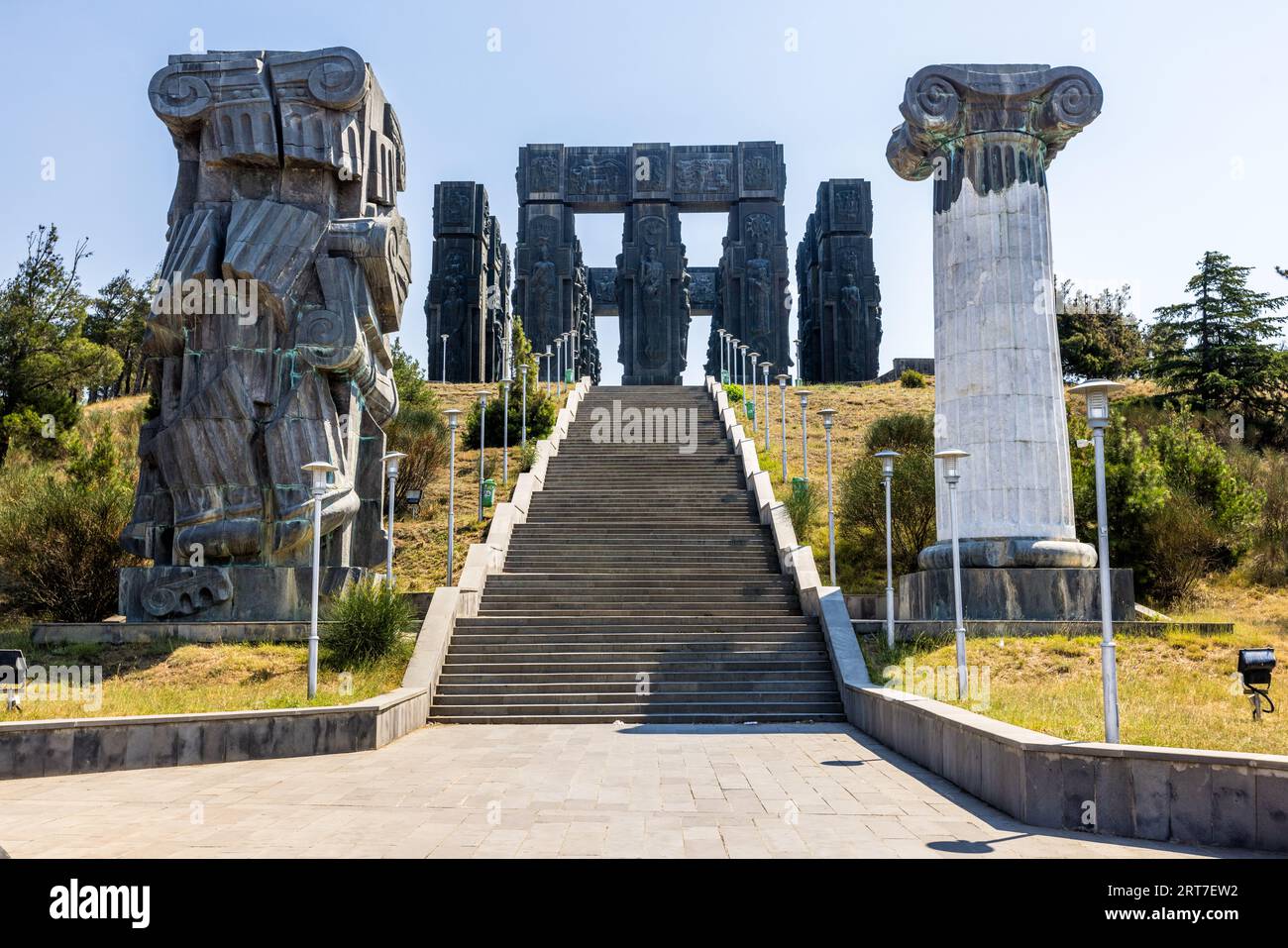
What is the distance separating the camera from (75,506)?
60.5 feet

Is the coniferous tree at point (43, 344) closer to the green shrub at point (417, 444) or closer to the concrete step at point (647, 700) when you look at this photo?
the green shrub at point (417, 444)

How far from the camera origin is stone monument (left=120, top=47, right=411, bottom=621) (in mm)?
14562

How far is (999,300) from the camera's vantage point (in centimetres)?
1584

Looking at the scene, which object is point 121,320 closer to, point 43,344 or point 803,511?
point 43,344

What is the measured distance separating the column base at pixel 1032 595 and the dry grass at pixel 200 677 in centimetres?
761

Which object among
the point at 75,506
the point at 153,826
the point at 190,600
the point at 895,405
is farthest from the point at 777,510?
the point at 895,405

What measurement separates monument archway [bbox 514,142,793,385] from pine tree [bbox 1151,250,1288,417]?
15270 millimetres

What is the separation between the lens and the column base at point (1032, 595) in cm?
1478

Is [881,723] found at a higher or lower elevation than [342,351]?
lower

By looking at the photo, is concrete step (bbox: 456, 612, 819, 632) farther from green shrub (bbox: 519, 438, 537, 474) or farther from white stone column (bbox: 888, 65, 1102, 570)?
green shrub (bbox: 519, 438, 537, 474)

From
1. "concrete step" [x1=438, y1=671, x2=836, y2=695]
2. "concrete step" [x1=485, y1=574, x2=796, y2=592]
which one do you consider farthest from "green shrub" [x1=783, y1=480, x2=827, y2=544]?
"concrete step" [x1=438, y1=671, x2=836, y2=695]
